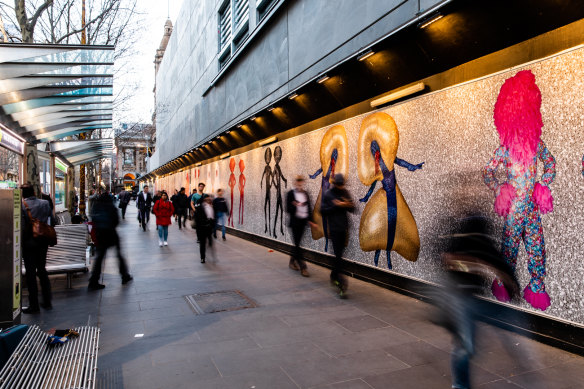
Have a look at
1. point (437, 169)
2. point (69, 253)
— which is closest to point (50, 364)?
point (69, 253)

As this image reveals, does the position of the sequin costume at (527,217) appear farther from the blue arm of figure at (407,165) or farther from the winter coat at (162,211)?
the winter coat at (162,211)

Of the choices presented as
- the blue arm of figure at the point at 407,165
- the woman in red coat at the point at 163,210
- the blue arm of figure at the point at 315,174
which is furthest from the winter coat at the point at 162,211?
the blue arm of figure at the point at 407,165

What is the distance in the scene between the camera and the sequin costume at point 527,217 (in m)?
4.27

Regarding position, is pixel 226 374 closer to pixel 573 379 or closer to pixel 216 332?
pixel 216 332

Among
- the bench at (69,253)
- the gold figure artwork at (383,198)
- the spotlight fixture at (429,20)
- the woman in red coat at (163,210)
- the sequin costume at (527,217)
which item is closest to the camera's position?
the sequin costume at (527,217)

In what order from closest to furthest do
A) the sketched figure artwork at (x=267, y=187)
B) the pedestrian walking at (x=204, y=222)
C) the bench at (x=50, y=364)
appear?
the bench at (x=50, y=364)
the pedestrian walking at (x=204, y=222)
the sketched figure artwork at (x=267, y=187)

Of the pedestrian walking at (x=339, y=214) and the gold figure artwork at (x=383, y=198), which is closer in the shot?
the pedestrian walking at (x=339, y=214)

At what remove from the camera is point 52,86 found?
7.68 m

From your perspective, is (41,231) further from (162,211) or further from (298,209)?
(162,211)

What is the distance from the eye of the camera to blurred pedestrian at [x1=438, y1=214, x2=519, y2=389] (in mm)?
2865

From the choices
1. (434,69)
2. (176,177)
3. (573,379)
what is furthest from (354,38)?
(176,177)

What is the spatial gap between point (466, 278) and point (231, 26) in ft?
46.5

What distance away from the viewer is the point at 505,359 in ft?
12.7

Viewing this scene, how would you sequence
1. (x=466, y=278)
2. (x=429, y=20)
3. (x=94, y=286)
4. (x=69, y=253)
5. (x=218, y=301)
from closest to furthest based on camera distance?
(x=466, y=278)
(x=429, y=20)
(x=218, y=301)
(x=94, y=286)
(x=69, y=253)
